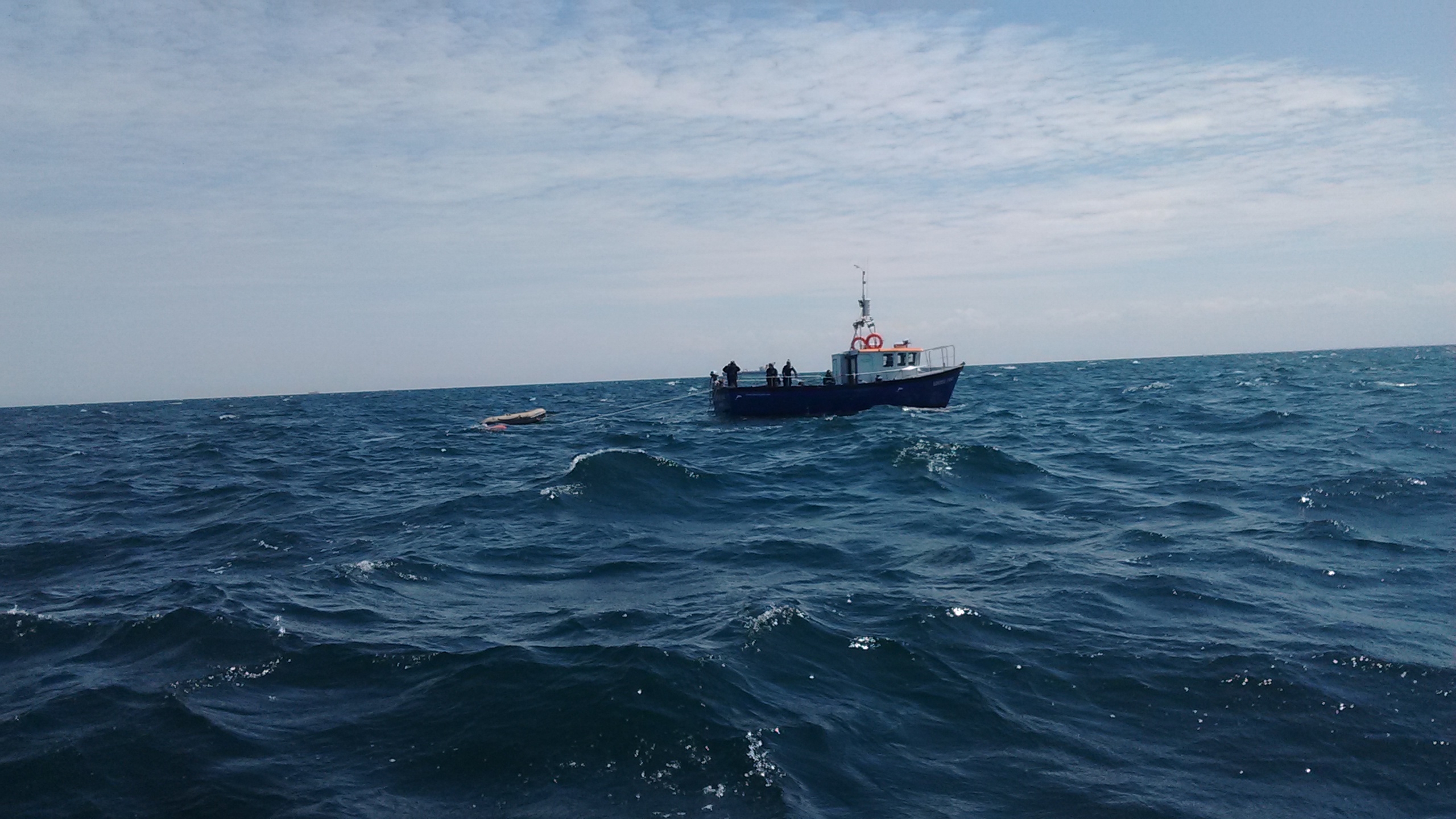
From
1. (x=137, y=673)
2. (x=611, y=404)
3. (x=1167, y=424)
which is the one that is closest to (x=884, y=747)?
(x=137, y=673)

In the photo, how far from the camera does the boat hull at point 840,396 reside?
3625cm

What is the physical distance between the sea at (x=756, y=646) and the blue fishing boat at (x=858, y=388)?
1661 cm

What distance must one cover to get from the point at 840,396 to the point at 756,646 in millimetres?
28198

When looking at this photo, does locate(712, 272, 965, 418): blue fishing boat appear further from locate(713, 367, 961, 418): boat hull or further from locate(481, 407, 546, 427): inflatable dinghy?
locate(481, 407, 546, 427): inflatable dinghy

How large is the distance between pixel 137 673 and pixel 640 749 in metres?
5.32

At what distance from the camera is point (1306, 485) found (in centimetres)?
1595

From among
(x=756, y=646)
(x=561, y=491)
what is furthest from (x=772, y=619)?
(x=561, y=491)

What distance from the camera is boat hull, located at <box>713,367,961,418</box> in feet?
119

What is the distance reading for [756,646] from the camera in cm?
867

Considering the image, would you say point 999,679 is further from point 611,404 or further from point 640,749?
point 611,404

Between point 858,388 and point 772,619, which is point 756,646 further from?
point 858,388

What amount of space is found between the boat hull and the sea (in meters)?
16.5

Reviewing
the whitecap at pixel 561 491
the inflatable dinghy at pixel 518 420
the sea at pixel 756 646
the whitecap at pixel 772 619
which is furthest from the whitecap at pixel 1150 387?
the whitecap at pixel 772 619

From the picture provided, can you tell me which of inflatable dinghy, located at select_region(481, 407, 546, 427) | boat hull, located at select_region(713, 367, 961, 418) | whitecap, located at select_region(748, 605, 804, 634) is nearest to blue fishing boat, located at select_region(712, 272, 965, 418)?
boat hull, located at select_region(713, 367, 961, 418)
